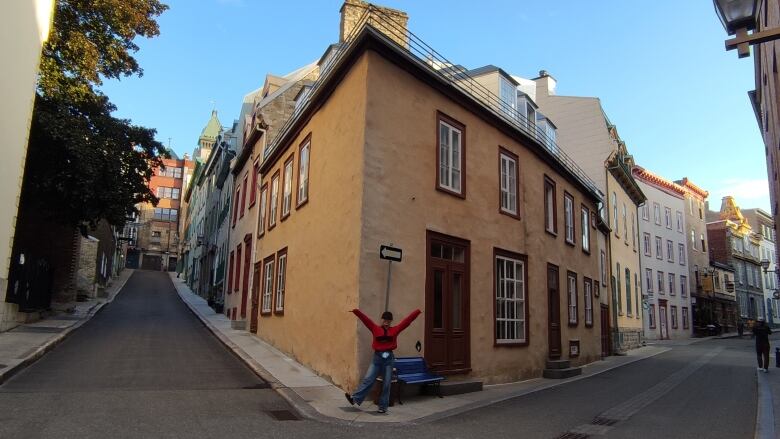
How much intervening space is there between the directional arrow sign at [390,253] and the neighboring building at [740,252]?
5144 cm

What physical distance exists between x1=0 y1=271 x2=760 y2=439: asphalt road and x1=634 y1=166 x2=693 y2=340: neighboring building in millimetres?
23763

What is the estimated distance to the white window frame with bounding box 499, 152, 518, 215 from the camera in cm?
1387

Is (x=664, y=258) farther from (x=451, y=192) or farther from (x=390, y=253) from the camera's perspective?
(x=390, y=253)

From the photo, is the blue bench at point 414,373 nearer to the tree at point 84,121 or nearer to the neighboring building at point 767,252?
the tree at point 84,121

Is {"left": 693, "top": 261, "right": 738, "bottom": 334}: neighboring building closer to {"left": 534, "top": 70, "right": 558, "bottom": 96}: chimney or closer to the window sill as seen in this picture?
{"left": 534, "top": 70, "right": 558, "bottom": 96}: chimney

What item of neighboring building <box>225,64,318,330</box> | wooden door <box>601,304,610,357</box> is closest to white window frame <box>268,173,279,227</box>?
neighboring building <box>225,64,318,330</box>

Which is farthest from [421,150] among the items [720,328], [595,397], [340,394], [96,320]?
[720,328]

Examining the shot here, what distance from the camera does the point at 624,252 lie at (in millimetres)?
28094

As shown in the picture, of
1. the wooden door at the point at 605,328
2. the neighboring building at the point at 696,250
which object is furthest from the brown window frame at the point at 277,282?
the neighboring building at the point at 696,250

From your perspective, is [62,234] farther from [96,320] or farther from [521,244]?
[521,244]

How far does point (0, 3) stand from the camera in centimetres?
1251

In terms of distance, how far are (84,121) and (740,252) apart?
59.3 metres

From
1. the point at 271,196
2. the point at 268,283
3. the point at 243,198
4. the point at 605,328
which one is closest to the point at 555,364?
the point at 268,283

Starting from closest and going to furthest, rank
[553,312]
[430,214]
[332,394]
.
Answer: [332,394] → [430,214] → [553,312]
